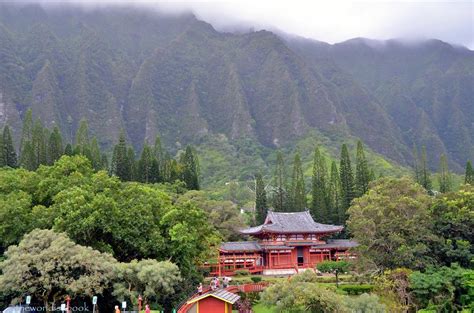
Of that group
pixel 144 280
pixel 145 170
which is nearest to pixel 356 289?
pixel 144 280

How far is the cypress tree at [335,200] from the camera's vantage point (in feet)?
168

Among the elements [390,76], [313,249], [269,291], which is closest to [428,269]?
[269,291]

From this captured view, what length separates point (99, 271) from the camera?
2322 cm

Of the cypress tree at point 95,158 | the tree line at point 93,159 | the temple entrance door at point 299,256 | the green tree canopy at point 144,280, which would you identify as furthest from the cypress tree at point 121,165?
the green tree canopy at point 144,280

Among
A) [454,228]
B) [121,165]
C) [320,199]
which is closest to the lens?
[454,228]

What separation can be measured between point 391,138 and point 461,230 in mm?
111426

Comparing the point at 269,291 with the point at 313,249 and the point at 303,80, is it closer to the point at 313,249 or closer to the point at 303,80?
the point at 313,249

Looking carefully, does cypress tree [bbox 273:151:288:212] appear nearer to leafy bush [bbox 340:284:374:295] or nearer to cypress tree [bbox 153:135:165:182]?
cypress tree [bbox 153:135:165:182]

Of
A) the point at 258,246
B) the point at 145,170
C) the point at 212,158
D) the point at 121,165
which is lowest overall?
the point at 258,246

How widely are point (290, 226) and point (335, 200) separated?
46.6ft

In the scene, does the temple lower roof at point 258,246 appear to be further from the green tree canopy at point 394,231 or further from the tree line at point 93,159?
the tree line at point 93,159

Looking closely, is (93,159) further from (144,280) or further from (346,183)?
(144,280)

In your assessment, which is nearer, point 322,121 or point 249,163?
point 249,163

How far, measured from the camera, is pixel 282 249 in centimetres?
4056
